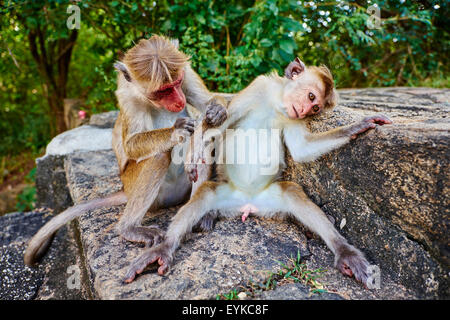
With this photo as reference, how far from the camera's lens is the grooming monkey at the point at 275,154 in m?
2.30

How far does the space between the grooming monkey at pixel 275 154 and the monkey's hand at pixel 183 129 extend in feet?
0.50

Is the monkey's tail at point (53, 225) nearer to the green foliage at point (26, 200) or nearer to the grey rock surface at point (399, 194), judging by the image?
the grey rock surface at point (399, 194)

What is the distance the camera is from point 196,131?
98.9 inches

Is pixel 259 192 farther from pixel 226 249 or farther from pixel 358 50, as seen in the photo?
pixel 358 50

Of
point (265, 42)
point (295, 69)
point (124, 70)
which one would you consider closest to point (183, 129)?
point (124, 70)

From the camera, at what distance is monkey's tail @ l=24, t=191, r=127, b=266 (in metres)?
2.71

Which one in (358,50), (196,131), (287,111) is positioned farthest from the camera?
(358,50)

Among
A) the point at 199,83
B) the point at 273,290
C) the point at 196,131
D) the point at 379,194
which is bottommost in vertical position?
the point at 273,290

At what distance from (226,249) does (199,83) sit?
59.4 inches

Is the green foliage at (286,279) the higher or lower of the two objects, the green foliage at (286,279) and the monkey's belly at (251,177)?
the lower

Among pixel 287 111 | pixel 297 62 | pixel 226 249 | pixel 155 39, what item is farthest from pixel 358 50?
pixel 226 249

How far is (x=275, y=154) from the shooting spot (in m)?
2.92

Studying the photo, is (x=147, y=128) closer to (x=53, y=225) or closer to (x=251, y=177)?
(x=251, y=177)

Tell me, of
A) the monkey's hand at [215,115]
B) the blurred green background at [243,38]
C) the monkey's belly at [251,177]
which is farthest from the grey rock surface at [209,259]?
the blurred green background at [243,38]
